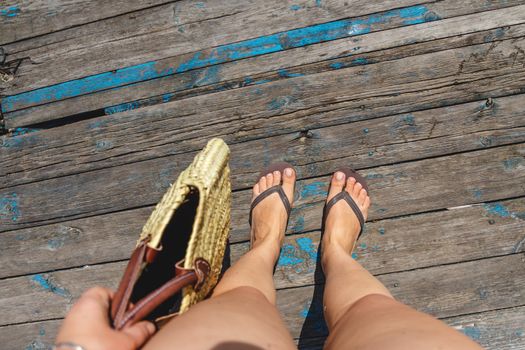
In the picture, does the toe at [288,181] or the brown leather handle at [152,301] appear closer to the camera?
the brown leather handle at [152,301]

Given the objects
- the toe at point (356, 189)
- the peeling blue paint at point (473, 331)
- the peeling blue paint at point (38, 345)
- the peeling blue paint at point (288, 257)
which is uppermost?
the toe at point (356, 189)

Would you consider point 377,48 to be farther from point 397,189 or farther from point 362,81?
point 397,189

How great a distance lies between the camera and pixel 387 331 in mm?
1060

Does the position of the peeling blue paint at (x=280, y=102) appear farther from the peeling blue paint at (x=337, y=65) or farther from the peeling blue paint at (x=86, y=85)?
the peeling blue paint at (x=86, y=85)

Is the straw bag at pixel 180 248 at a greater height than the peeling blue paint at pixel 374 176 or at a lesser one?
greater

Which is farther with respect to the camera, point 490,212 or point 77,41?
point 77,41

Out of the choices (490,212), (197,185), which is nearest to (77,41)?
(197,185)

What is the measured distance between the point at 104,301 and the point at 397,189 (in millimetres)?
1407

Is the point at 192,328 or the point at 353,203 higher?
the point at 192,328

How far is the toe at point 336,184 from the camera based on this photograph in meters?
1.93

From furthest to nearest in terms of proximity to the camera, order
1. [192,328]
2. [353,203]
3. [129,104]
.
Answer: [129,104] → [353,203] → [192,328]

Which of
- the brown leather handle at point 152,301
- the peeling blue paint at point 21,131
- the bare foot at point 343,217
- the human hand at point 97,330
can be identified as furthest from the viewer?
the peeling blue paint at point 21,131

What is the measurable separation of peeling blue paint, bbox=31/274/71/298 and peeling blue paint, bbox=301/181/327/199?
1.30m

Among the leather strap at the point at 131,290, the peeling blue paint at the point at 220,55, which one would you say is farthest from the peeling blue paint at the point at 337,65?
the leather strap at the point at 131,290
